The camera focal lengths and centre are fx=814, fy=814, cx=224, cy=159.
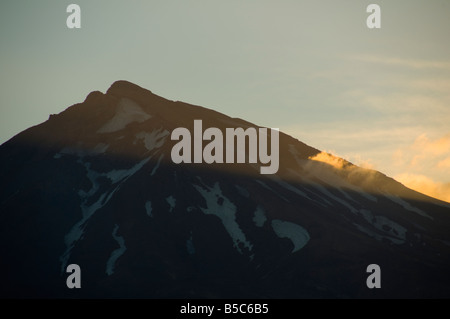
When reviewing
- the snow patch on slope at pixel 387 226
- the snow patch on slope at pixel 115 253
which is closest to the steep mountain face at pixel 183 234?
the snow patch on slope at pixel 115 253

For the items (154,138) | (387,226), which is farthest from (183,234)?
(387,226)

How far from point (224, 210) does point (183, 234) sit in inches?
460

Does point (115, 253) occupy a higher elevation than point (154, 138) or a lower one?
lower

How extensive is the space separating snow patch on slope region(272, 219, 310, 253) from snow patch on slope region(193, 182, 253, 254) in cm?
803

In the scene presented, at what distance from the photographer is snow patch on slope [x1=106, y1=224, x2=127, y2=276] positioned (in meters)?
160

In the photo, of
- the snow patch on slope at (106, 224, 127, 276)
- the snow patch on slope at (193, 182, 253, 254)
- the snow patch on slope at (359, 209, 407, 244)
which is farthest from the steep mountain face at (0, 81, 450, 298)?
the snow patch on slope at (359, 209, 407, 244)

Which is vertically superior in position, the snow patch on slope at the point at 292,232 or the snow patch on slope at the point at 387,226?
the snow patch on slope at the point at 387,226

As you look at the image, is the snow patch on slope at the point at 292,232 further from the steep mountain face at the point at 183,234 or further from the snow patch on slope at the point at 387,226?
the snow patch on slope at the point at 387,226

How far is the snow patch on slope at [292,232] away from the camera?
172500 millimetres

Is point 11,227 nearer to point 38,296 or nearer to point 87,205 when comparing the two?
point 87,205

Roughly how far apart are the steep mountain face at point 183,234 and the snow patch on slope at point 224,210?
32 centimetres

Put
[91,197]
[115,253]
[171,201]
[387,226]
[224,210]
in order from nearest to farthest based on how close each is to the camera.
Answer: [115,253]
[224,210]
[171,201]
[91,197]
[387,226]

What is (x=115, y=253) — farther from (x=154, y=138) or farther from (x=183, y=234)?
(x=154, y=138)

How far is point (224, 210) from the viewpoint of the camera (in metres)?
179
